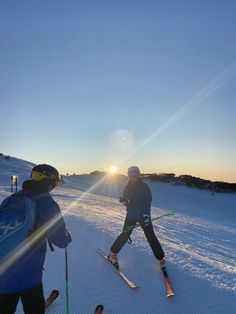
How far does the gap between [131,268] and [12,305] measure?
4012 millimetres

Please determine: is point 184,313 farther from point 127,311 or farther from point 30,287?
point 30,287

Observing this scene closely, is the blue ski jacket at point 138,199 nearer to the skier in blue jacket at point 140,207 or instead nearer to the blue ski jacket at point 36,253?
the skier in blue jacket at point 140,207

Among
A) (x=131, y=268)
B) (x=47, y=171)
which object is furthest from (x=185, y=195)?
(x=47, y=171)

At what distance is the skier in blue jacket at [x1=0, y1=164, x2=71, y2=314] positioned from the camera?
3.77 m

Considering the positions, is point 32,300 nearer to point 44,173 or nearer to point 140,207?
point 44,173

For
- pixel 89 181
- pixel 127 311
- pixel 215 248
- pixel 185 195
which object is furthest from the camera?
pixel 89 181

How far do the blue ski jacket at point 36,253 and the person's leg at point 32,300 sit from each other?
0.19ft

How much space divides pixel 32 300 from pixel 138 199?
388cm

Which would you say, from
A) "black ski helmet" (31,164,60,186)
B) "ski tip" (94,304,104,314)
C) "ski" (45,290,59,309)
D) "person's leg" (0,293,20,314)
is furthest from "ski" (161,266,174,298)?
"black ski helmet" (31,164,60,186)

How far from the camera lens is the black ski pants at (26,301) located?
12.4 feet

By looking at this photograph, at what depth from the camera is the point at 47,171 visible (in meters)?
4.11

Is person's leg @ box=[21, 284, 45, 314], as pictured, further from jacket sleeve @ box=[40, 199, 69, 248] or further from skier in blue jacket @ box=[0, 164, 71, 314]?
jacket sleeve @ box=[40, 199, 69, 248]

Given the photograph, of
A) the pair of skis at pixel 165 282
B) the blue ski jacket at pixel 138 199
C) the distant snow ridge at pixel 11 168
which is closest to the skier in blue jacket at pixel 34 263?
the pair of skis at pixel 165 282

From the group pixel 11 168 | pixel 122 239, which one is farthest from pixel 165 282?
pixel 11 168
